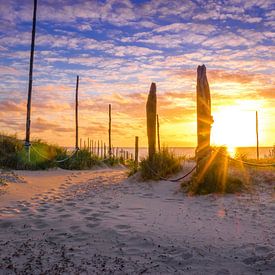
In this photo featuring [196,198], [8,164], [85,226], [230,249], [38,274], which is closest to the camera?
[38,274]

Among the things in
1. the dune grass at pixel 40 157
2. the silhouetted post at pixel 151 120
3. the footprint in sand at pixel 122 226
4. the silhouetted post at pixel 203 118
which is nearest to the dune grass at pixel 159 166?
the silhouetted post at pixel 151 120

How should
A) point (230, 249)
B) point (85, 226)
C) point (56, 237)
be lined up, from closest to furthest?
point (230, 249) → point (56, 237) → point (85, 226)

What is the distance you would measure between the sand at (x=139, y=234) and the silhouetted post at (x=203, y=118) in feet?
4.27

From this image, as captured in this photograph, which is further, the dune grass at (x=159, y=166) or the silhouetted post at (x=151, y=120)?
the silhouetted post at (x=151, y=120)

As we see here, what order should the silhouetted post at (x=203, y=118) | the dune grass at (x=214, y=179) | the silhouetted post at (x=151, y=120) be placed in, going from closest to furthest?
the dune grass at (x=214, y=179)
the silhouetted post at (x=203, y=118)
the silhouetted post at (x=151, y=120)

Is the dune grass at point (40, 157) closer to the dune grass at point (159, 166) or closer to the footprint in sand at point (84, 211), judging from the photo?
the dune grass at point (159, 166)

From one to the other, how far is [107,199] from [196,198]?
204 cm

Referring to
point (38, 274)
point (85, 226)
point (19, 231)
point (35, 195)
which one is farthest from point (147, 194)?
point (38, 274)

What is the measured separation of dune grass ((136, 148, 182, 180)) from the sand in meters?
1.95

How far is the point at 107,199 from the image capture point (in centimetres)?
873

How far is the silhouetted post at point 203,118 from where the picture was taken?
31.4ft

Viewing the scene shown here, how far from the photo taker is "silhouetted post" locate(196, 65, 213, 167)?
31.4ft

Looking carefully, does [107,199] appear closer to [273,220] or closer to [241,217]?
[241,217]

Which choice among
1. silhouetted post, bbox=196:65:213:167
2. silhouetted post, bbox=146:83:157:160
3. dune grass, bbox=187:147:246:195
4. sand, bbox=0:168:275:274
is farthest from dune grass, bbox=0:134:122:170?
dune grass, bbox=187:147:246:195
